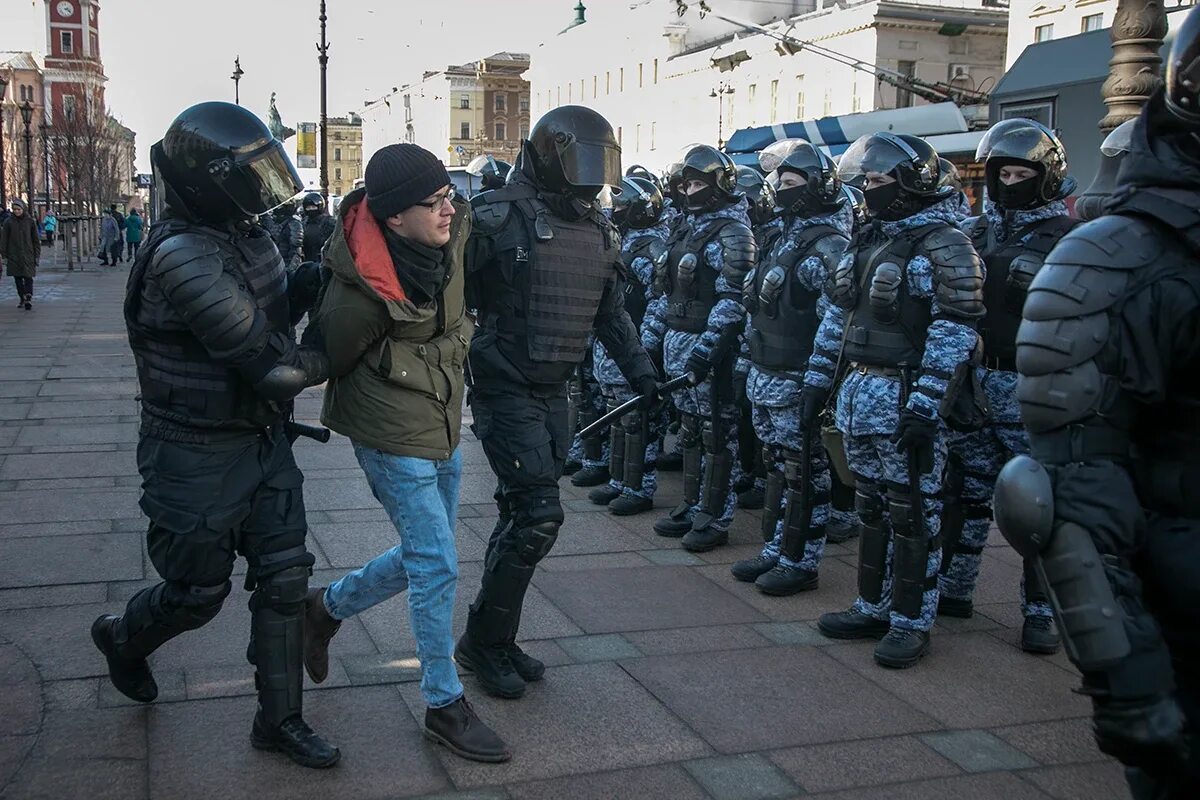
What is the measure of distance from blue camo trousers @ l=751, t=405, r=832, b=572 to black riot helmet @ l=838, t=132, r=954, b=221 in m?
1.30

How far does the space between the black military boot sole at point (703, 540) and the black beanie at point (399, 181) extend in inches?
140

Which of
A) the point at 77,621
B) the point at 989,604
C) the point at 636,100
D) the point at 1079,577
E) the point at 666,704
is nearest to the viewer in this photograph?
the point at 1079,577

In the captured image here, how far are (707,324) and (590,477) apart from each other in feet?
6.77

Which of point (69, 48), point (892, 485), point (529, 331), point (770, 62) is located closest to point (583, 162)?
point (529, 331)

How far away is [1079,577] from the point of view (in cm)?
252

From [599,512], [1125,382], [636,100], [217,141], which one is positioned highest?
[636,100]

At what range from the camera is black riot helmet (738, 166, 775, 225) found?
915 cm

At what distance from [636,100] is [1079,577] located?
7551 cm

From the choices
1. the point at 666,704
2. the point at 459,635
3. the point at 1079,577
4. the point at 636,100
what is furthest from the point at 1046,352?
the point at 636,100

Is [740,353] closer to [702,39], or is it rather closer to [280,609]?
[280,609]

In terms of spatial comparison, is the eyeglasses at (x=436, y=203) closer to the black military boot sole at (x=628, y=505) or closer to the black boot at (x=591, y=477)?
the black military boot sole at (x=628, y=505)

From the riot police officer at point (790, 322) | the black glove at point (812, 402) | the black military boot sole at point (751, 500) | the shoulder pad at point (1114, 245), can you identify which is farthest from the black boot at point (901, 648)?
the black military boot sole at point (751, 500)

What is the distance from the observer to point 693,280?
25.1 feet

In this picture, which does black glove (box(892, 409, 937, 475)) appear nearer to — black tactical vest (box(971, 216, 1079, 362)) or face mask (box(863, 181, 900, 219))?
black tactical vest (box(971, 216, 1079, 362))
